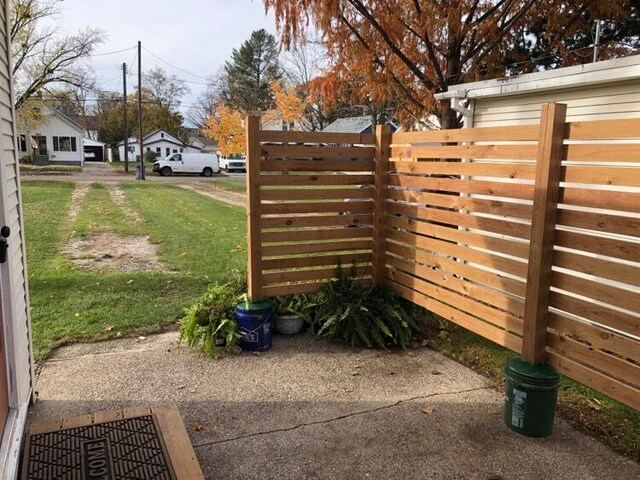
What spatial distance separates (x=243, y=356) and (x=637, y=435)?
9.17 feet

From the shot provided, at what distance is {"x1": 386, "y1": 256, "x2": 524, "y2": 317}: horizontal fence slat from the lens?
3475 mm

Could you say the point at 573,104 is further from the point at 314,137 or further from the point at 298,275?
the point at 298,275

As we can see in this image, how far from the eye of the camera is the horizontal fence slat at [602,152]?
265 centimetres

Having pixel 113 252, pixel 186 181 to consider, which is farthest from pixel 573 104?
pixel 186 181

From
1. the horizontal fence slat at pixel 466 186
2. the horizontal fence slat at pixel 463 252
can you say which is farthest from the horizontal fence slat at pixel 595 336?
the horizontal fence slat at pixel 466 186

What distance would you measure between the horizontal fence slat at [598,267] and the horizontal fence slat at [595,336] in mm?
324

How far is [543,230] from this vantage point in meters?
3.07

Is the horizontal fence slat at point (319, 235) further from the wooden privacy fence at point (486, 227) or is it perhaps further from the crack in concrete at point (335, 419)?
the crack in concrete at point (335, 419)

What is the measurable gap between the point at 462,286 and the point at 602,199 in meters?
1.39

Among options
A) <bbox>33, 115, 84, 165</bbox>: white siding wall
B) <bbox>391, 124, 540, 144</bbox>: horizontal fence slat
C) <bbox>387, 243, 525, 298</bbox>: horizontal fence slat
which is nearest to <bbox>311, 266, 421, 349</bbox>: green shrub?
<bbox>387, 243, 525, 298</bbox>: horizontal fence slat

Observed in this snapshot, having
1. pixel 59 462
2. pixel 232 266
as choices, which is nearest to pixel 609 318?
pixel 59 462

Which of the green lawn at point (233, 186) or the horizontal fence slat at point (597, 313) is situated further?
the green lawn at point (233, 186)

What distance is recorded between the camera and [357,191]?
4.89 meters

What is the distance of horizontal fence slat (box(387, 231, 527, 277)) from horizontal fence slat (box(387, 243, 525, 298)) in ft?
0.22
